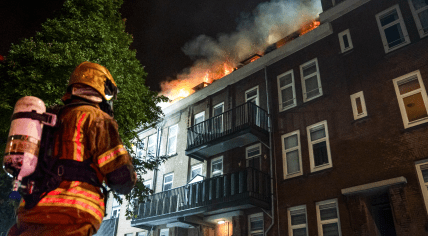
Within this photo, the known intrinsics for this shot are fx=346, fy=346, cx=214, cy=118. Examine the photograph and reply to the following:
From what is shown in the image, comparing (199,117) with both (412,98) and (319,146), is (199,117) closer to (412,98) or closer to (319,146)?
(319,146)

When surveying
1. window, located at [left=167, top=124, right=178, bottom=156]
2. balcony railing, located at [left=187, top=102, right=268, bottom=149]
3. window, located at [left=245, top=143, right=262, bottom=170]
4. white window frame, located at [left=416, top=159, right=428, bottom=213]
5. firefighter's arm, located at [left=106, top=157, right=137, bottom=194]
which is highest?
window, located at [left=167, top=124, right=178, bottom=156]

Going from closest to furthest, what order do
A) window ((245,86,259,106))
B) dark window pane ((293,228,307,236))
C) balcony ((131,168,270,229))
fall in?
dark window pane ((293,228,307,236)) → balcony ((131,168,270,229)) → window ((245,86,259,106))

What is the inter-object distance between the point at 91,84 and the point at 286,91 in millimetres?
13856

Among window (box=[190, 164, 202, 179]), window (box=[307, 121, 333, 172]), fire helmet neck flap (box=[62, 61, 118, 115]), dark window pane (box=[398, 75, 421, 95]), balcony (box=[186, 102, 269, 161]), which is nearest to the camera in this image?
fire helmet neck flap (box=[62, 61, 118, 115])

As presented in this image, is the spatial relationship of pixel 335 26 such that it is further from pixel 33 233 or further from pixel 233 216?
pixel 33 233

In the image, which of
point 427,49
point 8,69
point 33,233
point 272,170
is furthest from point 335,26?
point 33,233

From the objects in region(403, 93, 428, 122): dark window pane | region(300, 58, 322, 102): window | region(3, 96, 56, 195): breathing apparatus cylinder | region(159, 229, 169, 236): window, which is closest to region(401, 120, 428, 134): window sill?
region(403, 93, 428, 122): dark window pane

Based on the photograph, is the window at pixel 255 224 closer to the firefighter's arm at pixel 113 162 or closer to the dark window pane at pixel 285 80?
the dark window pane at pixel 285 80

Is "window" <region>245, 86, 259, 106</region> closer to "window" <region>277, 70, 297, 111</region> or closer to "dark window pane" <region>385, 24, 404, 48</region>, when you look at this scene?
"window" <region>277, 70, 297, 111</region>

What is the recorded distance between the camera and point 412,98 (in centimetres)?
1187

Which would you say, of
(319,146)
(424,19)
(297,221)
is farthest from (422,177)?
(424,19)

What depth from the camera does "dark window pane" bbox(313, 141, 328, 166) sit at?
44.3ft

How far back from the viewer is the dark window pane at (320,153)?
13.5 metres

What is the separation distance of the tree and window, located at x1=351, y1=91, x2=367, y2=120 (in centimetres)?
755
